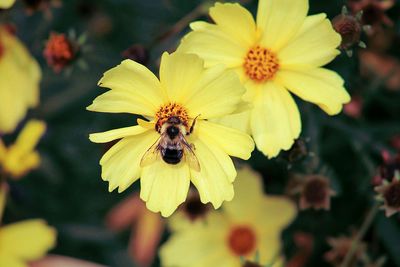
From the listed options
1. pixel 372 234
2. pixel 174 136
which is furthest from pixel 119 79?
pixel 372 234

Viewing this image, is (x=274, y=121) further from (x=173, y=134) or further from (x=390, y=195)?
(x=390, y=195)

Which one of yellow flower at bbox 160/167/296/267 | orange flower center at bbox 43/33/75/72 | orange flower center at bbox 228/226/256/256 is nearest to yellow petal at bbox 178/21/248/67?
orange flower center at bbox 43/33/75/72

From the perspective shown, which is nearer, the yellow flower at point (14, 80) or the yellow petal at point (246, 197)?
the yellow petal at point (246, 197)

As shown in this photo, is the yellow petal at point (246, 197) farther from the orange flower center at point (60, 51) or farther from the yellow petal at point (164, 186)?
the orange flower center at point (60, 51)

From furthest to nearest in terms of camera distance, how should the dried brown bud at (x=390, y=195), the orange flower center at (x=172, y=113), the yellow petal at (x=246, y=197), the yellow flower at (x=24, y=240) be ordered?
1. the yellow flower at (x=24, y=240)
2. the yellow petal at (x=246, y=197)
3. the dried brown bud at (x=390, y=195)
4. the orange flower center at (x=172, y=113)

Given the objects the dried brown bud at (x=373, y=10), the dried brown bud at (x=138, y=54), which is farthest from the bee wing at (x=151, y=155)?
the dried brown bud at (x=373, y=10)

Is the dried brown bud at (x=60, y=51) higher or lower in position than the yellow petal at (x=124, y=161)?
higher
